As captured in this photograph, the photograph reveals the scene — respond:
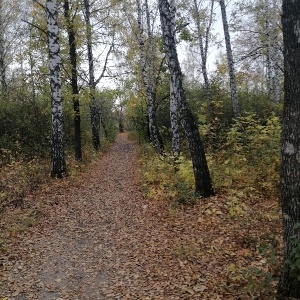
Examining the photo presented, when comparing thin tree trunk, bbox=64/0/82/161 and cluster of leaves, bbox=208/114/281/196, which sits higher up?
thin tree trunk, bbox=64/0/82/161

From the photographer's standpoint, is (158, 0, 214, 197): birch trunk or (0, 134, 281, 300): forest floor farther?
(158, 0, 214, 197): birch trunk

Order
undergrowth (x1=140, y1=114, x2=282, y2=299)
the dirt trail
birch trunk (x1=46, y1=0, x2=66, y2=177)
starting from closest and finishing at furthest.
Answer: undergrowth (x1=140, y1=114, x2=282, y2=299) → the dirt trail → birch trunk (x1=46, y1=0, x2=66, y2=177)

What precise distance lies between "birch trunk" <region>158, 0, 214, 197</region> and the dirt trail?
6.14ft

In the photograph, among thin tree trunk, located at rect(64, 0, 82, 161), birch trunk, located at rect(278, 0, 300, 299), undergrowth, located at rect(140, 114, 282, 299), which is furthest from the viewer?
thin tree trunk, located at rect(64, 0, 82, 161)

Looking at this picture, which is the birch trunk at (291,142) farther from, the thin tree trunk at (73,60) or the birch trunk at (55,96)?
the thin tree trunk at (73,60)

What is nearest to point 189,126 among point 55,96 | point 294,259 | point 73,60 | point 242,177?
point 242,177

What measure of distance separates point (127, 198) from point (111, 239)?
315 cm

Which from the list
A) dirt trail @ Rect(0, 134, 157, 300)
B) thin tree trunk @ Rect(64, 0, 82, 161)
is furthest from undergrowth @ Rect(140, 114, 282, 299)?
thin tree trunk @ Rect(64, 0, 82, 161)

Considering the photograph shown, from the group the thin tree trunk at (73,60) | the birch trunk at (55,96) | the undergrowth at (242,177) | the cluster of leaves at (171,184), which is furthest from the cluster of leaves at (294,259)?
the thin tree trunk at (73,60)

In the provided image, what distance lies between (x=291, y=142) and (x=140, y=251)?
3.83m

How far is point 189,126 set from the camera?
27.2ft

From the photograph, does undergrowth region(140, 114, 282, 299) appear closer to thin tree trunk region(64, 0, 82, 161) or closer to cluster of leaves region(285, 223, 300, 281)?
cluster of leaves region(285, 223, 300, 281)

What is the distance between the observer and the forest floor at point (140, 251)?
490 cm

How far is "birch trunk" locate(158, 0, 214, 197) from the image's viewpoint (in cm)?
829
